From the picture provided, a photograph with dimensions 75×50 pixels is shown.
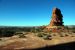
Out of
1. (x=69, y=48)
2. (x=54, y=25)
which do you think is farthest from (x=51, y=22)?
(x=69, y=48)

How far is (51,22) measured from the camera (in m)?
58.6

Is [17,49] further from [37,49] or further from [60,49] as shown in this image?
[60,49]

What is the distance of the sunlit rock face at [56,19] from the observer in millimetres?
57556

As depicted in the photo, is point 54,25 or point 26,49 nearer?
point 26,49

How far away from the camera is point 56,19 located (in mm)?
58469

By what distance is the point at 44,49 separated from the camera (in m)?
19.8

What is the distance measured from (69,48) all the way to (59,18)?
3869 centimetres

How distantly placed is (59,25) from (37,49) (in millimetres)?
38255

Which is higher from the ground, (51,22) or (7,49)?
(51,22)

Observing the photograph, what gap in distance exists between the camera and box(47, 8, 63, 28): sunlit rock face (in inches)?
2266

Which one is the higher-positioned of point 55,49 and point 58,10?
point 58,10

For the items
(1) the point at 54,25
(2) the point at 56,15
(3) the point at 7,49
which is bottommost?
(3) the point at 7,49

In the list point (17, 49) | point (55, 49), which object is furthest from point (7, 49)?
point (55, 49)

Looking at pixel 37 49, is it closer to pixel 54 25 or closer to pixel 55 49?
pixel 55 49
